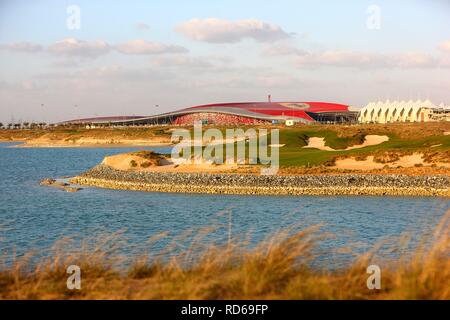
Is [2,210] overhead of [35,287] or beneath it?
beneath

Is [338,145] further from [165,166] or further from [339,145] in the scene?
[165,166]

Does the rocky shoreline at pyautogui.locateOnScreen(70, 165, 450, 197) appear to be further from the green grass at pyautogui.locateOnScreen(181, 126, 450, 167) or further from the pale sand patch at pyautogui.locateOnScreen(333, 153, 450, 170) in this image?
the green grass at pyautogui.locateOnScreen(181, 126, 450, 167)

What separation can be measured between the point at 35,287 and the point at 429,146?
50736 millimetres

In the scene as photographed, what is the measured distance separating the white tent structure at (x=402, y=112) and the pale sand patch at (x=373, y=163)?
96233 millimetres

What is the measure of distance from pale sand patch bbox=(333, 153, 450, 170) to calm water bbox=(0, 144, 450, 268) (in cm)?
1122

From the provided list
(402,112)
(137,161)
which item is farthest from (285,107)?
(137,161)

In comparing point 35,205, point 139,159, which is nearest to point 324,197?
point 35,205

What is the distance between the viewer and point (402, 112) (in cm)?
14912

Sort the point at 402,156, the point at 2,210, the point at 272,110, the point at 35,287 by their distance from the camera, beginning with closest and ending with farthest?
the point at 35,287 → the point at 2,210 → the point at 402,156 → the point at 272,110

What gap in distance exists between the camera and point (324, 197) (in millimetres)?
38656

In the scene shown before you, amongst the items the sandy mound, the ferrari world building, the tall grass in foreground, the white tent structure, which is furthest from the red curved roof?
the tall grass in foreground

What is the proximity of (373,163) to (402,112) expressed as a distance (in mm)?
105933

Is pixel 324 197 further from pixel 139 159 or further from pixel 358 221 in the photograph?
pixel 139 159
